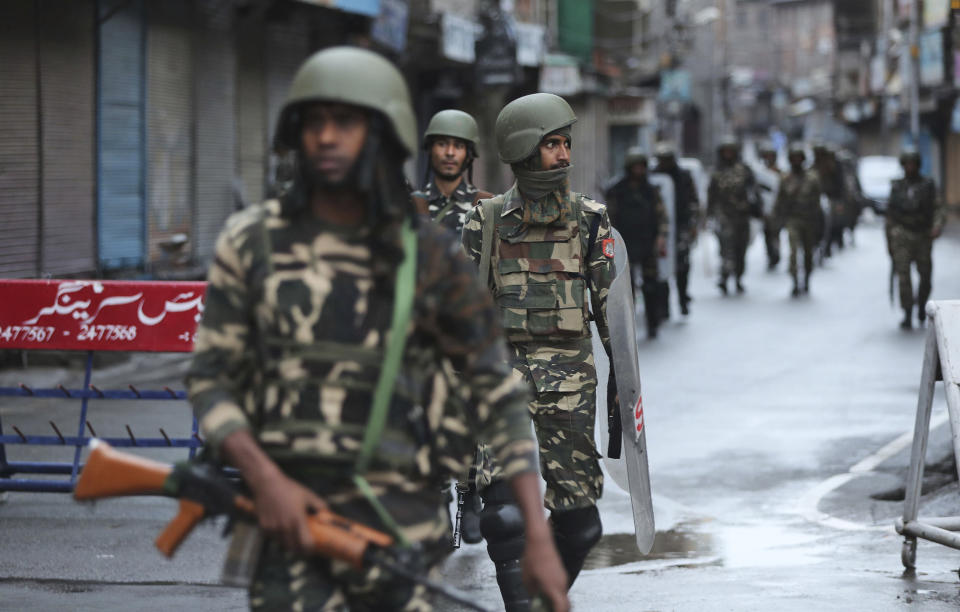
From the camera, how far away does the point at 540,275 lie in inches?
220

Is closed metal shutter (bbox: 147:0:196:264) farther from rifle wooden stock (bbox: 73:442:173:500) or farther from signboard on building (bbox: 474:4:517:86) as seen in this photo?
rifle wooden stock (bbox: 73:442:173:500)

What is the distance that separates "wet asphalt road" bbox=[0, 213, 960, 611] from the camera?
20.9 feet

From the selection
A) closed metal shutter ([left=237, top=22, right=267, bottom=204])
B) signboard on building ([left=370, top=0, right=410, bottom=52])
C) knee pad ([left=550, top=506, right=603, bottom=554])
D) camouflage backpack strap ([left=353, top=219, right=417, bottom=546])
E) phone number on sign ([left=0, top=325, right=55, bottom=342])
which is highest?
signboard on building ([left=370, top=0, right=410, bottom=52])

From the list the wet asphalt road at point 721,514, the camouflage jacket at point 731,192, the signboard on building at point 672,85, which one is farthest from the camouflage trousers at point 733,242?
the signboard on building at point 672,85

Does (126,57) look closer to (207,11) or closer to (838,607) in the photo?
(207,11)

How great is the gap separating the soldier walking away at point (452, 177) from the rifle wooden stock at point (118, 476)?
150 inches

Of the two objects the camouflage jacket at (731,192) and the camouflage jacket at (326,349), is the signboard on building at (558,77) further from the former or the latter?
the camouflage jacket at (326,349)

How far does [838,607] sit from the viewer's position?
6.09 meters

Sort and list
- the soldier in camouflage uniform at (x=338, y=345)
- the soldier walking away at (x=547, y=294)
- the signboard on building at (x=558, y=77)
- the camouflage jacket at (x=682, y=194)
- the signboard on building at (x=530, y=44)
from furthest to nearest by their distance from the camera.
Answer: the signboard on building at (x=558, y=77)
the signboard on building at (x=530, y=44)
the camouflage jacket at (x=682, y=194)
the soldier walking away at (x=547, y=294)
the soldier in camouflage uniform at (x=338, y=345)

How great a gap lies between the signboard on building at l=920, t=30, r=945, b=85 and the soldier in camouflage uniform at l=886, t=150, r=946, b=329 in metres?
28.2

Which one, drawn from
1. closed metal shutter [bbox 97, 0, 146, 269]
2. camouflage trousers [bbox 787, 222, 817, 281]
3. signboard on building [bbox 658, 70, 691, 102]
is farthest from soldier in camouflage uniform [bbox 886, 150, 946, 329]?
signboard on building [bbox 658, 70, 691, 102]

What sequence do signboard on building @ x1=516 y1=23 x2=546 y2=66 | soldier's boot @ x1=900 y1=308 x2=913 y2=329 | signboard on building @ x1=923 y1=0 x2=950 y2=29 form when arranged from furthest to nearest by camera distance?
signboard on building @ x1=923 y1=0 x2=950 y2=29
signboard on building @ x1=516 y1=23 x2=546 y2=66
soldier's boot @ x1=900 y1=308 x2=913 y2=329

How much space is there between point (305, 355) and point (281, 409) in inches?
4.6

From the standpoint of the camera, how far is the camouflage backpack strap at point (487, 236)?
5695 millimetres
